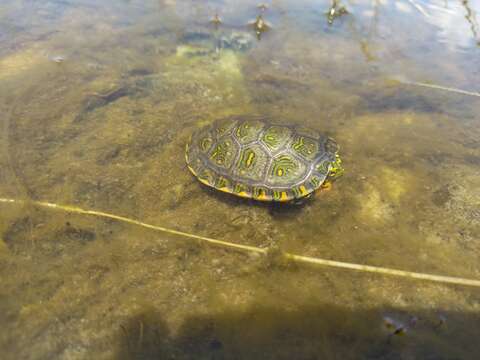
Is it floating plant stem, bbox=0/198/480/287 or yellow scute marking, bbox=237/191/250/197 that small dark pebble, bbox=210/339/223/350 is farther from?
yellow scute marking, bbox=237/191/250/197

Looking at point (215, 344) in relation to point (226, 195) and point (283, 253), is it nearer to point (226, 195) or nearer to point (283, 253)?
point (283, 253)

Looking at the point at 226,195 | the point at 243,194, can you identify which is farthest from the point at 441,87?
the point at 226,195

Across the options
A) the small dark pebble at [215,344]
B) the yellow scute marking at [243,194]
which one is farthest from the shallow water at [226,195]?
the yellow scute marking at [243,194]

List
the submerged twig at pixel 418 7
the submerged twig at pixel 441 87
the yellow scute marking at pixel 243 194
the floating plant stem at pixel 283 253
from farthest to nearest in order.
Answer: the submerged twig at pixel 418 7, the submerged twig at pixel 441 87, the yellow scute marking at pixel 243 194, the floating plant stem at pixel 283 253

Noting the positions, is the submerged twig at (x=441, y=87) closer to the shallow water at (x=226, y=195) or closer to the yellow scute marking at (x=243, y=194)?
the shallow water at (x=226, y=195)

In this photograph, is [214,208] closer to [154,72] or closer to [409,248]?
[409,248]

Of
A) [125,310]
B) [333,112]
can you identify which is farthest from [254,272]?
[333,112]

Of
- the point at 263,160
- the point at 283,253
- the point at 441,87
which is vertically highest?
the point at 441,87
